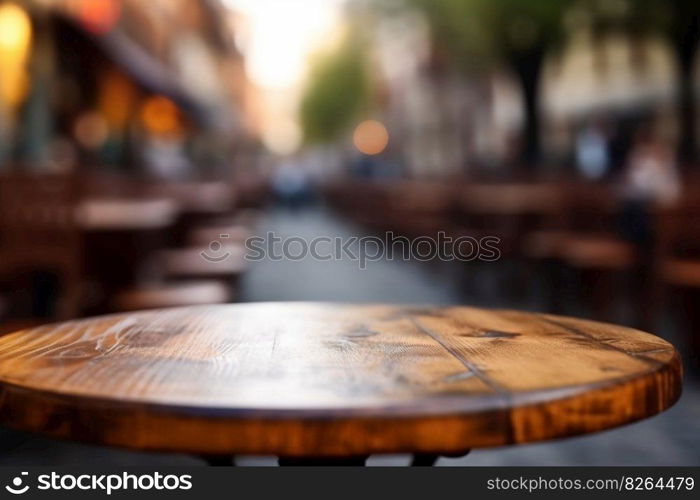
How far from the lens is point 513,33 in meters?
16.4

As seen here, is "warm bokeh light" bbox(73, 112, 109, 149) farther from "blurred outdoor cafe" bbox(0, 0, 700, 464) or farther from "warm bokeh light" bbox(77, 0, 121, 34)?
"warm bokeh light" bbox(77, 0, 121, 34)

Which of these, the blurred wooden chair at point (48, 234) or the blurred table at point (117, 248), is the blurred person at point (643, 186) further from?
the blurred wooden chair at point (48, 234)

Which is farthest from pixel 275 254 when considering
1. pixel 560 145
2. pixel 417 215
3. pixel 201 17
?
pixel 201 17

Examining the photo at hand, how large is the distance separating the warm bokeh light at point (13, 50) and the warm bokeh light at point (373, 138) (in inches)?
2132

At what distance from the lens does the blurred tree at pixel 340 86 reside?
50.1 m

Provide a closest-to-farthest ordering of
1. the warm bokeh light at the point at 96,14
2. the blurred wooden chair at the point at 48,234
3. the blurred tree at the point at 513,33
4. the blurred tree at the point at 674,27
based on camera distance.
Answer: the blurred wooden chair at the point at 48,234
the warm bokeh light at the point at 96,14
the blurred tree at the point at 674,27
the blurred tree at the point at 513,33

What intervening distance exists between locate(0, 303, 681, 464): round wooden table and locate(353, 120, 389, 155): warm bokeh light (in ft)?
208

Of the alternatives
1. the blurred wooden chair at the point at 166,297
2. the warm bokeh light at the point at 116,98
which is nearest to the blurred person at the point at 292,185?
the warm bokeh light at the point at 116,98

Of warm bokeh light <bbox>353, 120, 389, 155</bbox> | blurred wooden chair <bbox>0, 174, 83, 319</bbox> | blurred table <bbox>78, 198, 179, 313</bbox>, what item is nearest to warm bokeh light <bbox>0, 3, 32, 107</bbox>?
blurred table <bbox>78, 198, 179, 313</bbox>

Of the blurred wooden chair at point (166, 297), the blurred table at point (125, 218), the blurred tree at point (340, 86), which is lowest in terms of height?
the blurred wooden chair at point (166, 297)

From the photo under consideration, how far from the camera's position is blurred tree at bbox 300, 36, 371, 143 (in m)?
50.1

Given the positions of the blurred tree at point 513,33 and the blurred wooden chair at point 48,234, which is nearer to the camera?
the blurred wooden chair at point 48,234

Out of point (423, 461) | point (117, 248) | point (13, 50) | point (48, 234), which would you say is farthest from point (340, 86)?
point (423, 461)

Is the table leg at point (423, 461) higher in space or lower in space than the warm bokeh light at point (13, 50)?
lower
